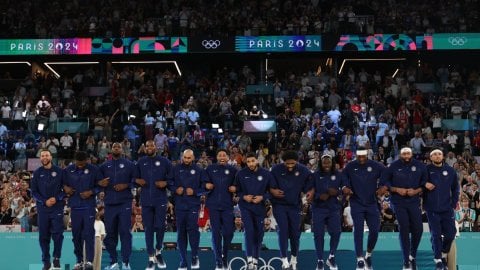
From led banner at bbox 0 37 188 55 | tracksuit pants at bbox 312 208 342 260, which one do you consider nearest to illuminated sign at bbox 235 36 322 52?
led banner at bbox 0 37 188 55

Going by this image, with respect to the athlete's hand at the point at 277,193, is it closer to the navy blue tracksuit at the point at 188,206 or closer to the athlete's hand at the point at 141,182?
the navy blue tracksuit at the point at 188,206

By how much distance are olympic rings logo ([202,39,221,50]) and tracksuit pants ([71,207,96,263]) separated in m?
20.7

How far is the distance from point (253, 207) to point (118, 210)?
256cm

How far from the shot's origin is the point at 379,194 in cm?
1473

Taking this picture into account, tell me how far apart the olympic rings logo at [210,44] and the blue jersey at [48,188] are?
20451mm

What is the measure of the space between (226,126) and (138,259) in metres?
12.8

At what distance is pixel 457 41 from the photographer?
34031 millimetres

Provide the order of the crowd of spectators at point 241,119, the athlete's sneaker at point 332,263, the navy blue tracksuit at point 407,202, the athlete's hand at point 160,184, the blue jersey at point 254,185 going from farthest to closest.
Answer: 1. the crowd of spectators at point 241,119
2. the athlete's sneaker at point 332,263
3. the athlete's hand at point 160,184
4. the blue jersey at point 254,185
5. the navy blue tracksuit at point 407,202

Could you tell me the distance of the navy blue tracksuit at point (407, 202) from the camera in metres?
14.6

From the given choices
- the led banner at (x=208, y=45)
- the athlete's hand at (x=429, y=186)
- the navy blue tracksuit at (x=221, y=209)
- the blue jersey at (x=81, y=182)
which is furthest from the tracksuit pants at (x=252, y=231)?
the led banner at (x=208, y=45)

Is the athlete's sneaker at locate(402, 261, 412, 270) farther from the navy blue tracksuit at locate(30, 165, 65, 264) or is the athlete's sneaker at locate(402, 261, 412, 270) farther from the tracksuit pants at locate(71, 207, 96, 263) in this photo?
the navy blue tracksuit at locate(30, 165, 65, 264)

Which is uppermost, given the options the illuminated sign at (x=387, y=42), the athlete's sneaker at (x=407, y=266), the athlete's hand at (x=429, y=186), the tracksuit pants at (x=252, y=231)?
the illuminated sign at (x=387, y=42)

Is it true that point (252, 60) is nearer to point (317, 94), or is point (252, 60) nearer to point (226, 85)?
point (226, 85)

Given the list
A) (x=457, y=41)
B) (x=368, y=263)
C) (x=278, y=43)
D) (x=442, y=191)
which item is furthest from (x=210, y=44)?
(x=442, y=191)
